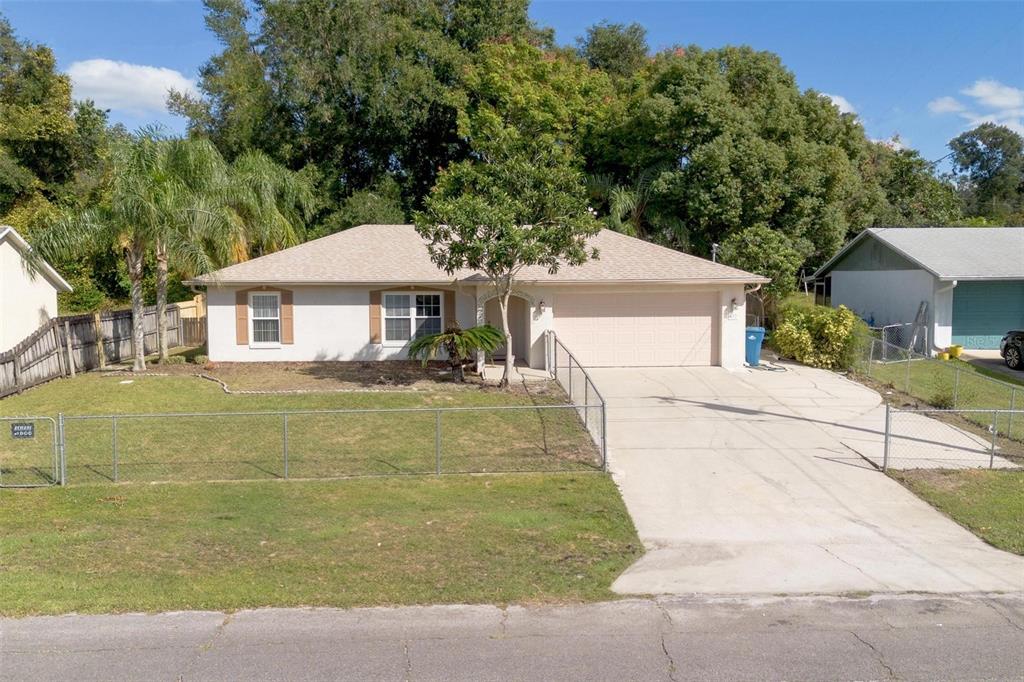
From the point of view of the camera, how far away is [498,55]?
3709 cm

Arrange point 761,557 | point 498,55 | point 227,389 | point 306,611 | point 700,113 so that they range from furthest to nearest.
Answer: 1. point 498,55
2. point 700,113
3. point 227,389
4. point 761,557
5. point 306,611

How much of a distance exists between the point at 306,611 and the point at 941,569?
268 inches

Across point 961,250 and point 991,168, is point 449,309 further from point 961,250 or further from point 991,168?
point 991,168

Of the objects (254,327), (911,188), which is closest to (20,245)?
(254,327)

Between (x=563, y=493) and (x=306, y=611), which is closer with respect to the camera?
(x=306, y=611)

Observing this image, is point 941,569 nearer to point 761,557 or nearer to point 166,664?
point 761,557

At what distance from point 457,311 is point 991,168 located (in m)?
72.2

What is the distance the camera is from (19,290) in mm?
22344

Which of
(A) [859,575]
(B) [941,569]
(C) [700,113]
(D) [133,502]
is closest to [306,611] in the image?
(D) [133,502]

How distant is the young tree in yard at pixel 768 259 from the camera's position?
2830cm

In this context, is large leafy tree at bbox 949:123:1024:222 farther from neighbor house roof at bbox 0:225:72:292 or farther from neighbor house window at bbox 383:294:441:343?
neighbor house roof at bbox 0:225:72:292

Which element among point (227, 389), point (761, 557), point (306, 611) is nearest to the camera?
point (306, 611)

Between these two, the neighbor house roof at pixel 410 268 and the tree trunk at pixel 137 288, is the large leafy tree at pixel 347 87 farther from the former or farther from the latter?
the tree trunk at pixel 137 288

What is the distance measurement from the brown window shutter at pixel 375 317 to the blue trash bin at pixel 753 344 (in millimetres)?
10565
